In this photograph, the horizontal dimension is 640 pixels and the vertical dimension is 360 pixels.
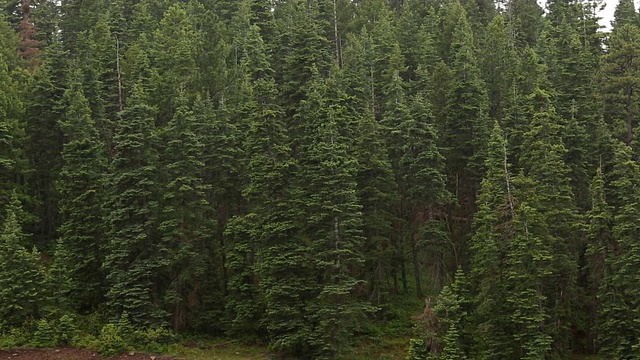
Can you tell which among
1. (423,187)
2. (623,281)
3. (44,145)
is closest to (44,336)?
(44,145)

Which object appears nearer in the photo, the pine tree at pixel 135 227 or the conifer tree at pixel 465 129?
the pine tree at pixel 135 227

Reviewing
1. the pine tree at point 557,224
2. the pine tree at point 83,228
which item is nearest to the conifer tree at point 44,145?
the pine tree at point 83,228

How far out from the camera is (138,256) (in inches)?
1486

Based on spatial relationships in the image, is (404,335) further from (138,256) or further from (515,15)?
(515,15)

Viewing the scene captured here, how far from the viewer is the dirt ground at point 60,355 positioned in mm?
33969

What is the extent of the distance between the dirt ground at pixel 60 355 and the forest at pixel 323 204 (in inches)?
33.0

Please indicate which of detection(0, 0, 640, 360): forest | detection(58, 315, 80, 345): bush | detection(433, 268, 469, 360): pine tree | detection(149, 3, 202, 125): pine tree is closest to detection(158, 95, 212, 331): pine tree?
detection(0, 0, 640, 360): forest

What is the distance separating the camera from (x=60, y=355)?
34281mm

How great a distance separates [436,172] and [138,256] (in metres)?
19.4

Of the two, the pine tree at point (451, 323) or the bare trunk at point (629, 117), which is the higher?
the bare trunk at point (629, 117)

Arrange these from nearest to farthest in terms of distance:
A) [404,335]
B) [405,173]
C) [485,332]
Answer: [485,332]
[404,335]
[405,173]

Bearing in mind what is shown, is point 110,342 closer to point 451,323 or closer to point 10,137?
point 451,323

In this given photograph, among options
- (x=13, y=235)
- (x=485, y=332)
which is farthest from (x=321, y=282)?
(x=13, y=235)

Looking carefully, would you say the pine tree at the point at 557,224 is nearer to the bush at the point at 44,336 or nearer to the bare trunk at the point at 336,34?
the bush at the point at 44,336
